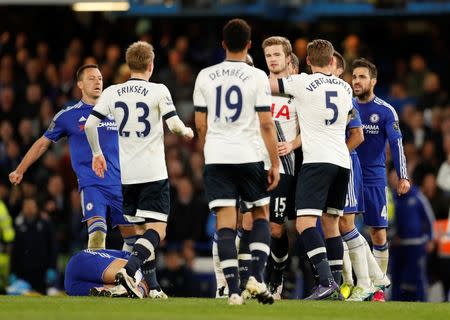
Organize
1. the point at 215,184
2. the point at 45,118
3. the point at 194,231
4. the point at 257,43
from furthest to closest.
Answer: the point at 257,43 → the point at 45,118 → the point at 194,231 → the point at 215,184

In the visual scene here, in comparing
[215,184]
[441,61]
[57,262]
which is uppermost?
[441,61]

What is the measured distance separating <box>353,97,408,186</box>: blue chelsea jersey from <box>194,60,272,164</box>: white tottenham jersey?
10.1ft

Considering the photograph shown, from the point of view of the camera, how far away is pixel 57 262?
24141mm

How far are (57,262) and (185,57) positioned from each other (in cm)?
612

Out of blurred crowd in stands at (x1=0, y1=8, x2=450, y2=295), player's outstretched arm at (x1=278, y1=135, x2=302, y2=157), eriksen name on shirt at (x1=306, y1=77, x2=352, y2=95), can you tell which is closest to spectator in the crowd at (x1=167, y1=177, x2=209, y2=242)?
blurred crowd in stands at (x1=0, y1=8, x2=450, y2=295)

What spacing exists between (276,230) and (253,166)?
246cm

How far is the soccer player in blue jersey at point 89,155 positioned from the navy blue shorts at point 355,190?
245 cm

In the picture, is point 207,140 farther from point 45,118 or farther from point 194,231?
point 45,118

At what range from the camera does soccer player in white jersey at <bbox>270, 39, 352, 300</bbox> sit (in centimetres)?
1516

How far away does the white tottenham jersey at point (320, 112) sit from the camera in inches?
597

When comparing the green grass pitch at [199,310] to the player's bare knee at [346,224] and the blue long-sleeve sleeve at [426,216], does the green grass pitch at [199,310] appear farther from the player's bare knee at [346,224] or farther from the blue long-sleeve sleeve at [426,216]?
the blue long-sleeve sleeve at [426,216]

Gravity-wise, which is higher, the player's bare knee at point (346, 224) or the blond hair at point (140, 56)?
the blond hair at point (140, 56)

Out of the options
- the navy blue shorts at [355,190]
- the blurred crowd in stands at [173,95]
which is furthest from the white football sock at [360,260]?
the blurred crowd in stands at [173,95]

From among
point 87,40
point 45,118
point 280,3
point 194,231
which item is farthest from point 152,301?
point 87,40
